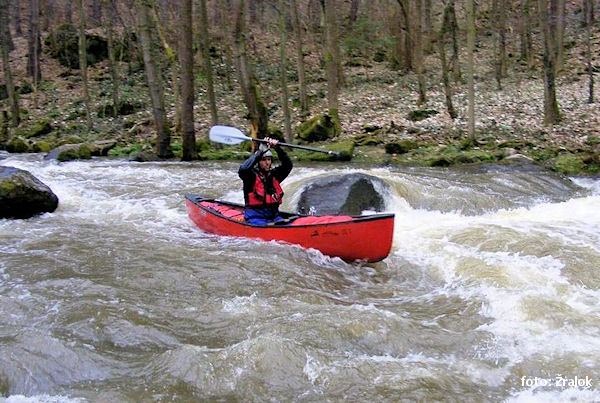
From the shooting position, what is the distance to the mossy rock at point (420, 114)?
55.5 feet

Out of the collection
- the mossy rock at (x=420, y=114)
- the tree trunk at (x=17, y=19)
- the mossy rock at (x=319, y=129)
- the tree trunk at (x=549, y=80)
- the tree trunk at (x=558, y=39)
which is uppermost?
the tree trunk at (x=17, y=19)

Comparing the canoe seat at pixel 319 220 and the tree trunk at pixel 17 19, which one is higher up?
the tree trunk at pixel 17 19

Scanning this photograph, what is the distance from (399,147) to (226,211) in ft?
22.7

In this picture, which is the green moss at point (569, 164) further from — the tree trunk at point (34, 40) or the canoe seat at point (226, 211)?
the tree trunk at point (34, 40)

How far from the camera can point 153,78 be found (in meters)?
13.7

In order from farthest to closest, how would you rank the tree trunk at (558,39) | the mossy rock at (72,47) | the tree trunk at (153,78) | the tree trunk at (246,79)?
the mossy rock at (72,47) → the tree trunk at (558,39) → the tree trunk at (153,78) → the tree trunk at (246,79)

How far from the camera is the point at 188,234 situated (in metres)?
7.72

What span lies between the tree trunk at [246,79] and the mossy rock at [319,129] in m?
1.53

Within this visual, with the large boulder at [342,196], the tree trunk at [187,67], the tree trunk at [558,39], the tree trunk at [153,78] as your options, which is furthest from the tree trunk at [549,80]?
the tree trunk at [153,78]

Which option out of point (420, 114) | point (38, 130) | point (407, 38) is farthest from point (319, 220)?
point (407, 38)

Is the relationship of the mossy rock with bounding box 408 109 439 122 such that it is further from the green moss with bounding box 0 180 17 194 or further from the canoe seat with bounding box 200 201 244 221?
the green moss with bounding box 0 180 17 194

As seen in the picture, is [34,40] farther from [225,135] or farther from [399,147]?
[225,135]

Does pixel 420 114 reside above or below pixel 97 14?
below

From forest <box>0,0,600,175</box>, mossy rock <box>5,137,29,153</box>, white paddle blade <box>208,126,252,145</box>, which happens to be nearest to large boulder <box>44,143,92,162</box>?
forest <box>0,0,600,175</box>
